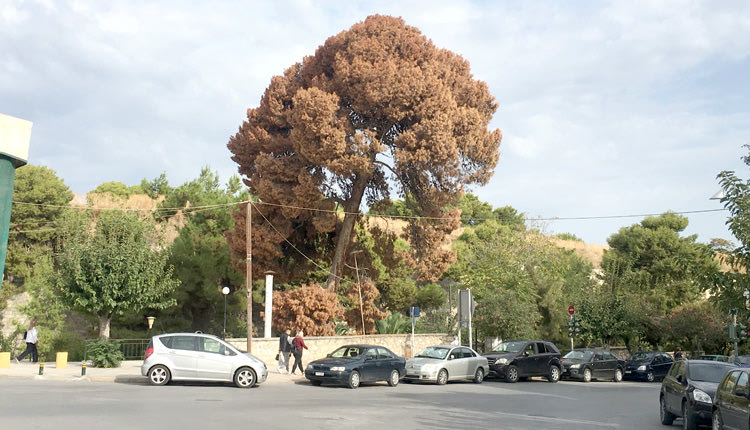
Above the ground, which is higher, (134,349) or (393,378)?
(134,349)

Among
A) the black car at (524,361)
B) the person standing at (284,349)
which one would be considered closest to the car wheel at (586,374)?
the black car at (524,361)

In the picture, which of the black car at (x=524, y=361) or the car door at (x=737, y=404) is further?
the black car at (x=524, y=361)

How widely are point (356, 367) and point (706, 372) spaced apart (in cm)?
1104

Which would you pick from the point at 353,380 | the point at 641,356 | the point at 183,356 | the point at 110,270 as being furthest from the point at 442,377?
the point at 110,270

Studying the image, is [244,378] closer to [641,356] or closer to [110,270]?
[110,270]

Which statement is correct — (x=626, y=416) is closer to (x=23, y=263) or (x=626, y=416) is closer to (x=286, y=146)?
(x=286, y=146)

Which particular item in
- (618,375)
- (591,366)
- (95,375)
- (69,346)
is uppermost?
(69,346)

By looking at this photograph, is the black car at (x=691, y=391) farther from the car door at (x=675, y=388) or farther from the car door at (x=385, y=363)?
the car door at (x=385, y=363)

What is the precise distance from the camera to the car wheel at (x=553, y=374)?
2708 centimetres

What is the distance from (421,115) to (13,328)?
2742cm

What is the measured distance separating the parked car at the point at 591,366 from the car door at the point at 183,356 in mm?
16653

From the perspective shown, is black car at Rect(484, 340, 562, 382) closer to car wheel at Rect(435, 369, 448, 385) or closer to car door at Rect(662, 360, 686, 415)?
car wheel at Rect(435, 369, 448, 385)

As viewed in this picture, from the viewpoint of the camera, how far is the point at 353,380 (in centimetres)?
2109

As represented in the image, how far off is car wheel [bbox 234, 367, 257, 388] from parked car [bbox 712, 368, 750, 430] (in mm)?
13407
